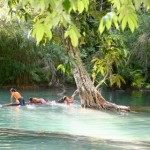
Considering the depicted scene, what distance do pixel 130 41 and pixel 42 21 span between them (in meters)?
23.6

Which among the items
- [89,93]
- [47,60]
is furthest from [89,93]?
[47,60]

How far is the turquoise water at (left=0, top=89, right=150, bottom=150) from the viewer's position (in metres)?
7.33

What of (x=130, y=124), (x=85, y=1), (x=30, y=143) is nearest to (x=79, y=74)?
(x=130, y=124)

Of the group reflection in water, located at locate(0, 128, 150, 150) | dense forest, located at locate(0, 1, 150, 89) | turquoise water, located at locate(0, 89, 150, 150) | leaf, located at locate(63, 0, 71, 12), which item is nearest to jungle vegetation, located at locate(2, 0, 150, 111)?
leaf, located at locate(63, 0, 71, 12)

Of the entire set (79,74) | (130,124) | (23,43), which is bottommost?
(130,124)

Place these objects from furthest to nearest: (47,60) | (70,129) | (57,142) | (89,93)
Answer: (47,60)
(89,93)
(70,129)
(57,142)

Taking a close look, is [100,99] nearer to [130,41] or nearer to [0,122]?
[0,122]

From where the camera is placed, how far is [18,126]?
10008 mm

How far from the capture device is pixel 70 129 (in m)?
9.69

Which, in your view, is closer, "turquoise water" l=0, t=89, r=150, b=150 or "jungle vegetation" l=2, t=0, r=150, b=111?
"jungle vegetation" l=2, t=0, r=150, b=111

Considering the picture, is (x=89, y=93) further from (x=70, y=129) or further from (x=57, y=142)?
(x=57, y=142)

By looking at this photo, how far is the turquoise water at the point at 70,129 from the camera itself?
7.33m

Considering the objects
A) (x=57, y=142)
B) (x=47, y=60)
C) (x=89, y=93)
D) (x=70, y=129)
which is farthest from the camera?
(x=47, y=60)

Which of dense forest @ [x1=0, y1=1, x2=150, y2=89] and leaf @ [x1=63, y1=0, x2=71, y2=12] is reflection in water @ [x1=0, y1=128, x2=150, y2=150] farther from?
dense forest @ [x1=0, y1=1, x2=150, y2=89]
